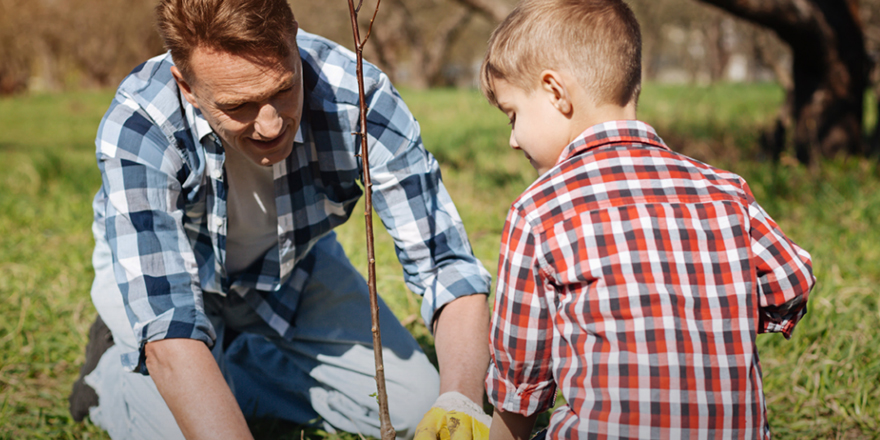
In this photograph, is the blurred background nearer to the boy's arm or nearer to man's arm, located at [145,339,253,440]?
man's arm, located at [145,339,253,440]

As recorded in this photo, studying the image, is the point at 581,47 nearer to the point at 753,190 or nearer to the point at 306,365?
the point at 306,365

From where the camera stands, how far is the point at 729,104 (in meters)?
9.17

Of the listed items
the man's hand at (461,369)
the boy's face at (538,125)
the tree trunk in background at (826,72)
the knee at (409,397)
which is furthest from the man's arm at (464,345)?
the tree trunk in background at (826,72)

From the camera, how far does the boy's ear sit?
1205 millimetres

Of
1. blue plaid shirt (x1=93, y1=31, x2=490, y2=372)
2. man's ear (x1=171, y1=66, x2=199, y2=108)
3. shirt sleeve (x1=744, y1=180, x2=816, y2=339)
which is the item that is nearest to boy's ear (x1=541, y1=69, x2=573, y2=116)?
shirt sleeve (x1=744, y1=180, x2=816, y2=339)

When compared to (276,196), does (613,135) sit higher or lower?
higher

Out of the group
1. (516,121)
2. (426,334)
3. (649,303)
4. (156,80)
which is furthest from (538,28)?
(426,334)

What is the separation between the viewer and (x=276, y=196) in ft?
5.59

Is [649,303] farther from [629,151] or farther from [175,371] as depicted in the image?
[175,371]

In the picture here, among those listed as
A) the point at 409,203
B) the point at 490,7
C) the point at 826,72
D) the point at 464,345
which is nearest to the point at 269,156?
the point at 409,203

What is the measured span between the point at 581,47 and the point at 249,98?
2.42ft

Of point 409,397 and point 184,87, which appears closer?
point 184,87

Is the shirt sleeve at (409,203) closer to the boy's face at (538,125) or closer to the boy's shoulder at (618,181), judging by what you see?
the boy's face at (538,125)

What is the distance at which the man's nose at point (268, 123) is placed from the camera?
4.76ft
